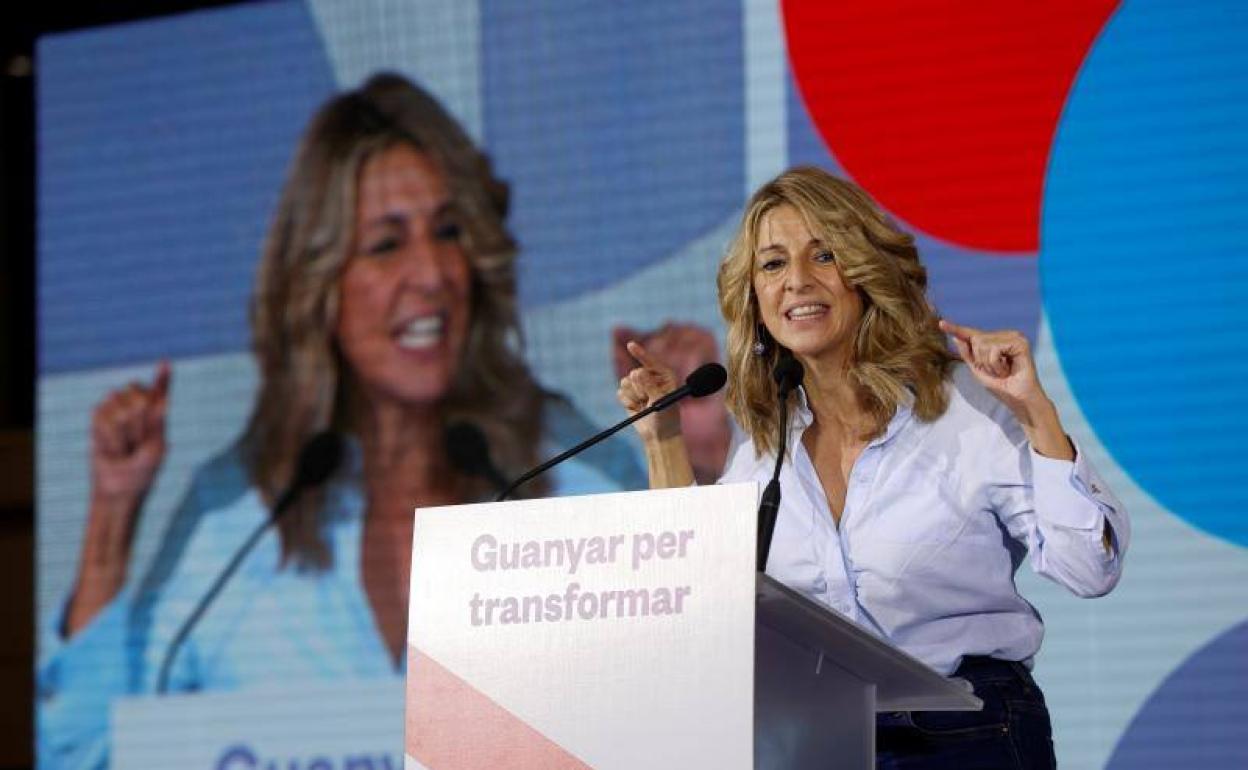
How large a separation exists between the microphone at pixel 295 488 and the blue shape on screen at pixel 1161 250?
189cm

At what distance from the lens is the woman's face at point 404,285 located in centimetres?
465

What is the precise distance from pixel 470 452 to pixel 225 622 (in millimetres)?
816

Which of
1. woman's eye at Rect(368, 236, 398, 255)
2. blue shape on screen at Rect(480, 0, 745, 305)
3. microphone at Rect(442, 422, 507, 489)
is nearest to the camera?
blue shape on screen at Rect(480, 0, 745, 305)

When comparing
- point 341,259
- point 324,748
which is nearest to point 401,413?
point 341,259

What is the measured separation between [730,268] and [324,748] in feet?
8.05

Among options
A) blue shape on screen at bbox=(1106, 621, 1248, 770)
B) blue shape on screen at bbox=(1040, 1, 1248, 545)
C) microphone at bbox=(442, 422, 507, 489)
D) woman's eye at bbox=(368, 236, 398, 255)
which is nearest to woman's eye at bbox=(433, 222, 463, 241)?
woman's eye at bbox=(368, 236, 398, 255)

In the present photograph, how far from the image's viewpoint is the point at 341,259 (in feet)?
15.6

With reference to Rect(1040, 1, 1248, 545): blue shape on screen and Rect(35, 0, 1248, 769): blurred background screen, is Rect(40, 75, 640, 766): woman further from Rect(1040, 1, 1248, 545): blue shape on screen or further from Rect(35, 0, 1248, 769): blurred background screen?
Rect(1040, 1, 1248, 545): blue shape on screen

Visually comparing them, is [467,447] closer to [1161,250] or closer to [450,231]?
[450,231]

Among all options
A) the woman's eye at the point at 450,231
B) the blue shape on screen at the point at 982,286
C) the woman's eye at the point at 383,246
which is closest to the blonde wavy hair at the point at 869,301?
the blue shape on screen at the point at 982,286

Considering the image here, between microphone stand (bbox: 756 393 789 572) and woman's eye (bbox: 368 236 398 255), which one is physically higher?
woman's eye (bbox: 368 236 398 255)

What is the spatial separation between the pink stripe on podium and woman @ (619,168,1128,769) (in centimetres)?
54

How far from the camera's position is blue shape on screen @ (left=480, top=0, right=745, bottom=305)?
14.5 ft

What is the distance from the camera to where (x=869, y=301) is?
254 cm
